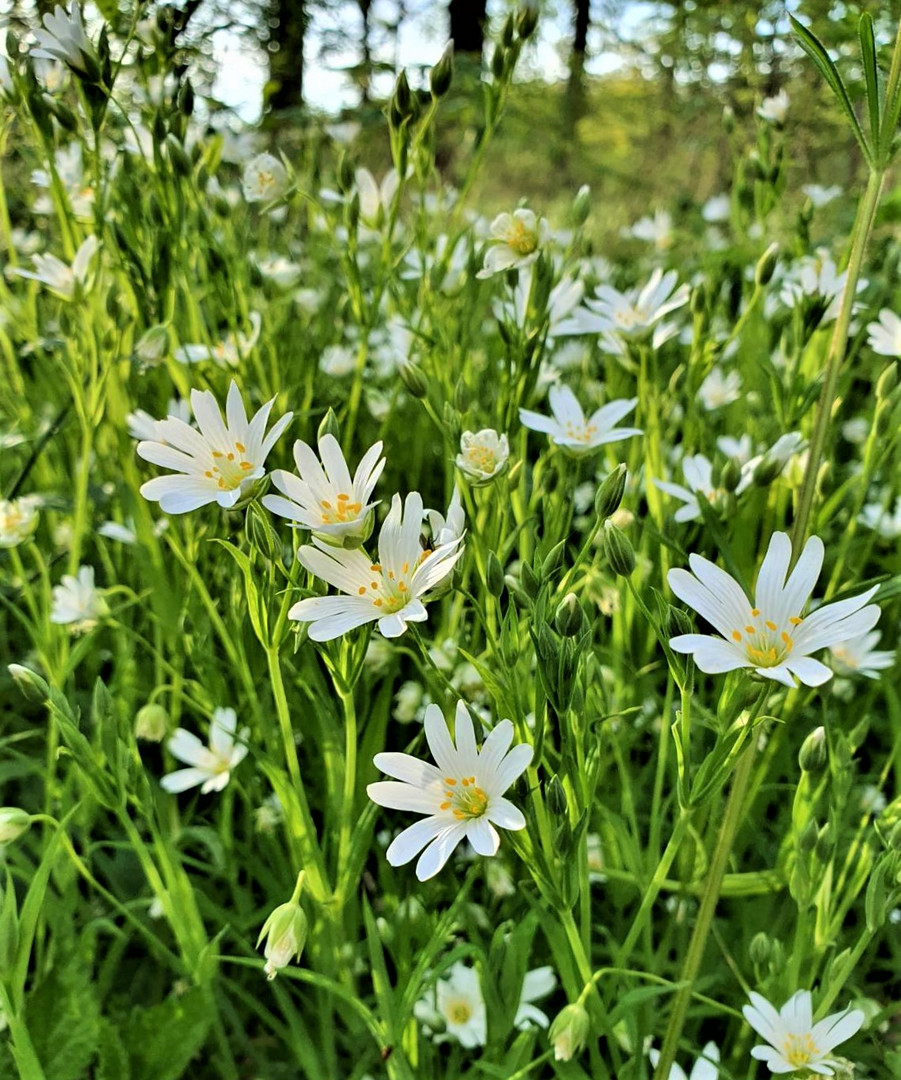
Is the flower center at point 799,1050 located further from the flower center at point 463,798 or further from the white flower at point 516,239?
the white flower at point 516,239

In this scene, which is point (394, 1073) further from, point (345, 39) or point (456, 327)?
point (345, 39)

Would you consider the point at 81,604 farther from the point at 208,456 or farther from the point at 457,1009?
the point at 457,1009

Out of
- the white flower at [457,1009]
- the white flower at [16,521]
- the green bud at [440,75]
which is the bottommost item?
the white flower at [457,1009]

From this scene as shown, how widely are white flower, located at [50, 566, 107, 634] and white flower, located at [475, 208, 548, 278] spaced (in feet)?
2.37

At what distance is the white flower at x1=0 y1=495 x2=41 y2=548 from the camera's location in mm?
1196

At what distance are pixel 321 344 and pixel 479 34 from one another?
608 centimetres

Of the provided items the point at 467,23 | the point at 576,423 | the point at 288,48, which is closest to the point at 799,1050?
the point at 576,423

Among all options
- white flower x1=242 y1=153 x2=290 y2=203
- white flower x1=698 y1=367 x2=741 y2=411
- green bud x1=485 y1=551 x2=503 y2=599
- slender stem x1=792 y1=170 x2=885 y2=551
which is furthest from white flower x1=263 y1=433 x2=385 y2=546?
white flower x1=698 y1=367 x2=741 y2=411

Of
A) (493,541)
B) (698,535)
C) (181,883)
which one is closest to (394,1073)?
(181,883)

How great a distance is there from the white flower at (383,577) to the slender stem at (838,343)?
345 mm

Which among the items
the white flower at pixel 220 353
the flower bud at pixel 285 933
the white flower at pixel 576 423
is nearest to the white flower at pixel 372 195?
the white flower at pixel 220 353

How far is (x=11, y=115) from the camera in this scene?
4.45 feet

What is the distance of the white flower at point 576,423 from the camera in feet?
3.41

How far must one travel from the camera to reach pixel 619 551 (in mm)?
835
